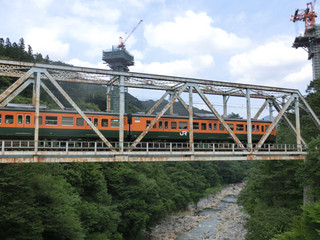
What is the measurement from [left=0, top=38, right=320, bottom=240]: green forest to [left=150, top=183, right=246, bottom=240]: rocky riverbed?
222cm

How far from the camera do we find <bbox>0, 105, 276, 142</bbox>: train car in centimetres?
1875

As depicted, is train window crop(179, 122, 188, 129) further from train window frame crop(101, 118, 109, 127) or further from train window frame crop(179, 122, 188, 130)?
train window frame crop(101, 118, 109, 127)

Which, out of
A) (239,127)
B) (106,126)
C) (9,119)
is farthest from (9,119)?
(239,127)

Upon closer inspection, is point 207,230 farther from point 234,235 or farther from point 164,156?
point 164,156

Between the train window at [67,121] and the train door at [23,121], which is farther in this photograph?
the train window at [67,121]

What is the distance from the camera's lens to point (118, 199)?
3447cm

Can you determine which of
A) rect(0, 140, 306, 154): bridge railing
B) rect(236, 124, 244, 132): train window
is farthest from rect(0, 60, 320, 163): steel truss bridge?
rect(236, 124, 244, 132): train window

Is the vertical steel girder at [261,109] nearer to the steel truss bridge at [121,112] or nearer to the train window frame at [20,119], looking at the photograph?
the steel truss bridge at [121,112]

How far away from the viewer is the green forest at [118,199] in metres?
19.0

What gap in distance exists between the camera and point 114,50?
109 metres

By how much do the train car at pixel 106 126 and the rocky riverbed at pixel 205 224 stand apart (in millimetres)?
15586

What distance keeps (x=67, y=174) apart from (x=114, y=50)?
289 ft

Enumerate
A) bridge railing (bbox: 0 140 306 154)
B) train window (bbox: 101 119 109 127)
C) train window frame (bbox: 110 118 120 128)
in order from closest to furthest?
bridge railing (bbox: 0 140 306 154), train window (bbox: 101 119 109 127), train window frame (bbox: 110 118 120 128)

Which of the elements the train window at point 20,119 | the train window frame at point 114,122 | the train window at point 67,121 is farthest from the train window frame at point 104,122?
the train window at point 20,119
